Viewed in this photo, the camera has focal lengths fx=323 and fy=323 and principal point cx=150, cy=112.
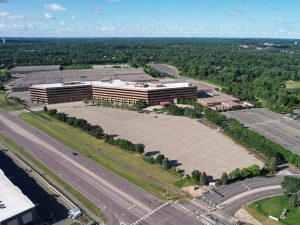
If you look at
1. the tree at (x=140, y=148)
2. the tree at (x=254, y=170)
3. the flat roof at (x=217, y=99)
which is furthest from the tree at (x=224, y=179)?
the flat roof at (x=217, y=99)

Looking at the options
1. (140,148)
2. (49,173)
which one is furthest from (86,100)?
(49,173)

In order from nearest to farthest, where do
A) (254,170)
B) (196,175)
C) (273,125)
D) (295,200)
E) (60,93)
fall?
1. (295,200)
2. (196,175)
3. (254,170)
4. (273,125)
5. (60,93)

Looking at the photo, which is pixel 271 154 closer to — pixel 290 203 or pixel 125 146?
pixel 290 203

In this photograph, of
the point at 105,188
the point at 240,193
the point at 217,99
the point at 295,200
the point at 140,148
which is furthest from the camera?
the point at 217,99

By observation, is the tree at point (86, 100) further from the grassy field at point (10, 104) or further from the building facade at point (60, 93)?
the grassy field at point (10, 104)

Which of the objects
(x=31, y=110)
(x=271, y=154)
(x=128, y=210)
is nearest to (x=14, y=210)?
(x=128, y=210)

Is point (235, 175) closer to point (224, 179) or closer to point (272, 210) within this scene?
point (224, 179)

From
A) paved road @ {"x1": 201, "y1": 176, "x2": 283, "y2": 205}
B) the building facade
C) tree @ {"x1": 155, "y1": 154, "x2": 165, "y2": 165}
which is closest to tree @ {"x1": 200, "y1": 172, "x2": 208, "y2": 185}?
paved road @ {"x1": 201, "y1": 176, "x2": 283, "y2": 205}
